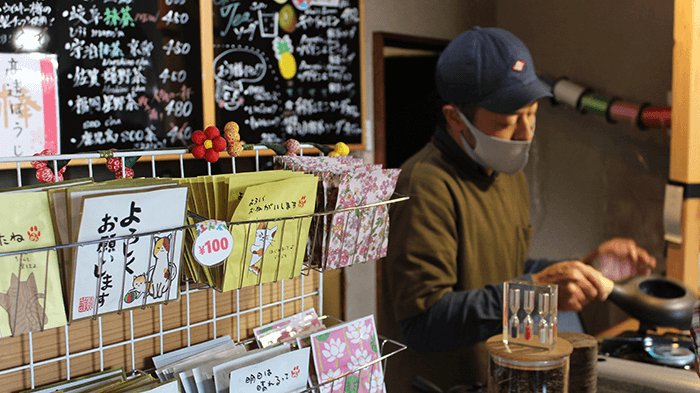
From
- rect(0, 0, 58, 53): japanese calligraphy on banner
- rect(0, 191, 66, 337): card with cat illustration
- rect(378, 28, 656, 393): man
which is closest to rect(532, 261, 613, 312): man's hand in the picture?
rect(378, 28, 656, 393): man

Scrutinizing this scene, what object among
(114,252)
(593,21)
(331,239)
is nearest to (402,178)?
(331,239)

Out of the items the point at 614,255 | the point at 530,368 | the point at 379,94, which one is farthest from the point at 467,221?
the point at 379,94

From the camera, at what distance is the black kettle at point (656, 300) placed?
1733 mm

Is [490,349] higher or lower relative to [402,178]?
lower

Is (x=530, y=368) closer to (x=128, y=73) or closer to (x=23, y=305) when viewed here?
(x=23, y=305)

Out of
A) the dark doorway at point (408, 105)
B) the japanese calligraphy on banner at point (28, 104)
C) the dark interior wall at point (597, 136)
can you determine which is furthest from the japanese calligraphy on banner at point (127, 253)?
the dark interior wall at point (597, 136)

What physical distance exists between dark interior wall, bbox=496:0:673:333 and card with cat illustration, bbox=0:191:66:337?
3.09m

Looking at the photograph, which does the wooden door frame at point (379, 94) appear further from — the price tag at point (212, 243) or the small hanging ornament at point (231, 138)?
the price tag at point (212, 243)

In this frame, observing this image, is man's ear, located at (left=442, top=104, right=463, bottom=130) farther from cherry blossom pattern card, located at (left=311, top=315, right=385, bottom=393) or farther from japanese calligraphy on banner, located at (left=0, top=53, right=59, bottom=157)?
japanese calligraphy on banner, located at (left=0, top=53, right=59, bottom=157)

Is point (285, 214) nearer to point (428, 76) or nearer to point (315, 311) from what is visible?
point (315, 311)

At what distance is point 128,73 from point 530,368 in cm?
154

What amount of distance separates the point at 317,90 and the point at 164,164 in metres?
0.79

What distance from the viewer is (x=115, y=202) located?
27.7 inches

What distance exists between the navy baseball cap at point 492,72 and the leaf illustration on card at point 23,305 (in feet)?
5.04
